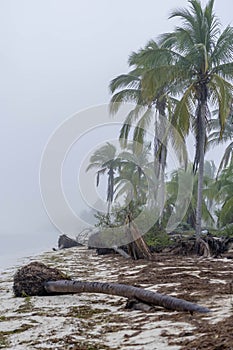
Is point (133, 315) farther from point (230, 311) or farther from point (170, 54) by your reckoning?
point (170, 54)

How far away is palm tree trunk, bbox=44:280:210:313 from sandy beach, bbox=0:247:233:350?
112 millimetres

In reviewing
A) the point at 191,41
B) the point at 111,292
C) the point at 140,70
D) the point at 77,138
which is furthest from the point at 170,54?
the point at 111,292

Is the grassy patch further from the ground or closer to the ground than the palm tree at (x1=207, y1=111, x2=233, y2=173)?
closer to the ground

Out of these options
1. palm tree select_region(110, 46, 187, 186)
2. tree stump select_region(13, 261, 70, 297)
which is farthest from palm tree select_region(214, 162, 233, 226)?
tree stump select_region(13, 261, 70, 297)

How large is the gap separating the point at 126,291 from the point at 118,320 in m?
1.02

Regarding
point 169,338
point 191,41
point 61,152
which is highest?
point 191,41

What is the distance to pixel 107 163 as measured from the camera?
3225cm

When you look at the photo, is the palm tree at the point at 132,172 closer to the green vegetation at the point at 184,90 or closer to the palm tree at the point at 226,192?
the palm tree at the point at 226,192

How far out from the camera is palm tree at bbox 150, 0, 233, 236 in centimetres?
1477

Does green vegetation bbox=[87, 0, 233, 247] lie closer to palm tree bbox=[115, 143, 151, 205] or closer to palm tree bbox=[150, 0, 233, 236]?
palm tree bbox=[150, 0, 233, 236]

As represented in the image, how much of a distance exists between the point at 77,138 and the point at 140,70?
183 inches

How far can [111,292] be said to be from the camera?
6613 millimetres

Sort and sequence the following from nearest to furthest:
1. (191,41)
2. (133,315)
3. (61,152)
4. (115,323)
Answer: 1. (115,323)
2. (133,315)
3. (191,41)
4. (61,152)

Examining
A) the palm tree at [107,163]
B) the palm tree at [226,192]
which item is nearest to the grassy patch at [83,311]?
→ the palm tree at [226,192]
